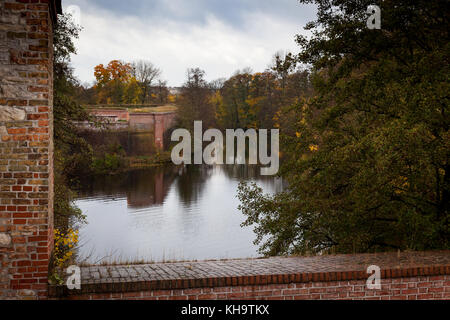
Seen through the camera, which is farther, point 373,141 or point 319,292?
point 373,141

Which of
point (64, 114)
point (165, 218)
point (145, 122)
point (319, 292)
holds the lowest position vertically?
point (165, 218)

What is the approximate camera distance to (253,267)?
495cm

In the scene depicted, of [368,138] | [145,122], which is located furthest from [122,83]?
[368,138]

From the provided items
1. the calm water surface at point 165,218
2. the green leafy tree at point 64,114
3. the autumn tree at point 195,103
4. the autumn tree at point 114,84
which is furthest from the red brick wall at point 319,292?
the autumn tree at point 114,84

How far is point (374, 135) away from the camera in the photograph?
26.7ft

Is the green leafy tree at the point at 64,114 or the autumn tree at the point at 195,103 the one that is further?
the autumn tree at the point at 195,103

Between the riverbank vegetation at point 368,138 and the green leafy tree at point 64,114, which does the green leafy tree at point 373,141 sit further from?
the green leafy tree at point 64,114

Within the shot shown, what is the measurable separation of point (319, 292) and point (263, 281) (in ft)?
2.03

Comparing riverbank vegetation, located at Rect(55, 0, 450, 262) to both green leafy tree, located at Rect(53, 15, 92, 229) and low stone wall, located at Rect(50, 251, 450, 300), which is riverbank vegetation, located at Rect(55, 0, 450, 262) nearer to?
green leafy tree, located at Rect(53, 15, 92, 229)

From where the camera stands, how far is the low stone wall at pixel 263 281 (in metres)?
4.35

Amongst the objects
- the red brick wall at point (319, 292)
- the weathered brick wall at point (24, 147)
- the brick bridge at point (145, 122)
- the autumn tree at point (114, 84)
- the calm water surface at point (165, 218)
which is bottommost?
the calm water surface at point (165, 218)

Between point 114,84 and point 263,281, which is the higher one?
point 114,84

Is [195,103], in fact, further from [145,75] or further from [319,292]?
[319,292]

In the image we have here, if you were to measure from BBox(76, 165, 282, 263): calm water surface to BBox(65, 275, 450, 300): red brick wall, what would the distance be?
633cm
